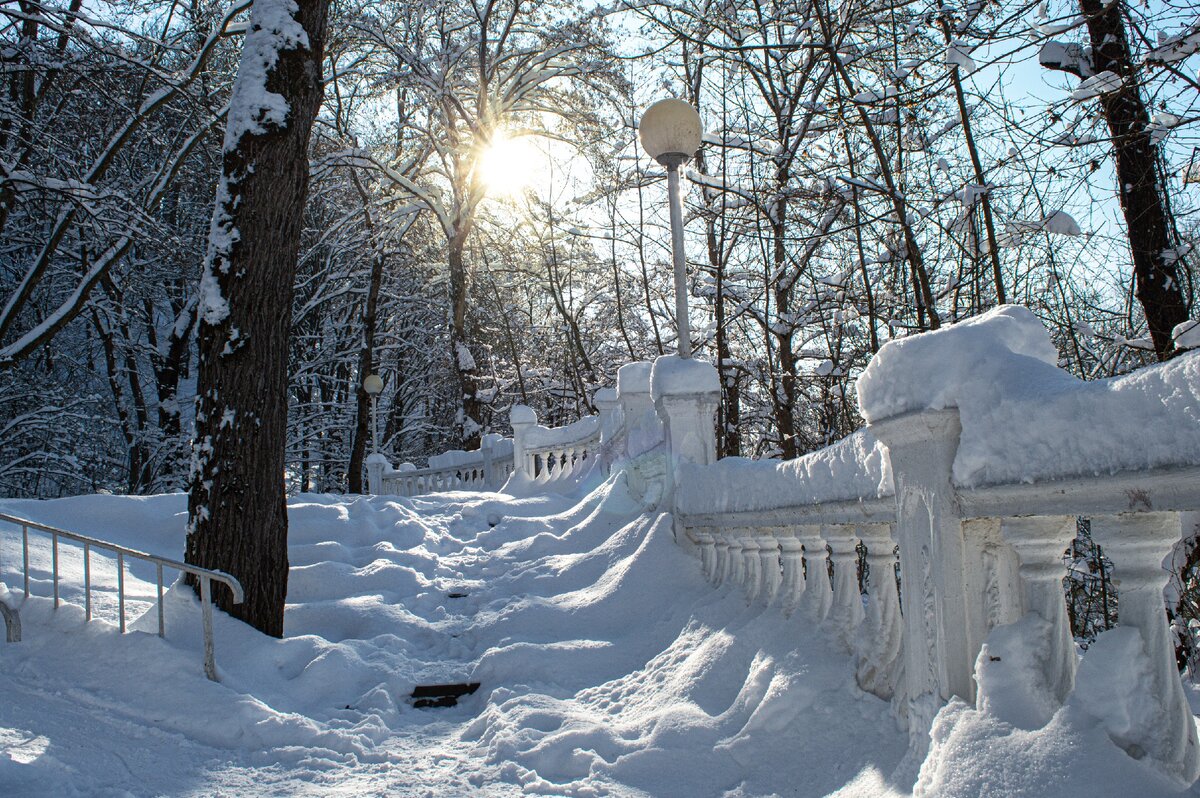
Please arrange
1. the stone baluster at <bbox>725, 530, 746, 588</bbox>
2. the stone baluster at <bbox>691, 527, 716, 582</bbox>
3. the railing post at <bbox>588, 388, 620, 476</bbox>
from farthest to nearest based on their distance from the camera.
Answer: the railing post at <bbox>588, 388, 620, 476</bbox> < the stone baluster at <bbox>691, 527, 716, 582</bbox> < the stone baluster at <bbox>725, 530, 746, 588</bbox>

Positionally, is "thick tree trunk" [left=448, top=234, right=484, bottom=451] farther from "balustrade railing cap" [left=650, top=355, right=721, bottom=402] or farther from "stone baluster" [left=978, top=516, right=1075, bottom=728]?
"stone baluster" [left=978, top=516, right=1075, bottom=728]

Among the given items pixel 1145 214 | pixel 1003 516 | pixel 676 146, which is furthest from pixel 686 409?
pixel 1003 516

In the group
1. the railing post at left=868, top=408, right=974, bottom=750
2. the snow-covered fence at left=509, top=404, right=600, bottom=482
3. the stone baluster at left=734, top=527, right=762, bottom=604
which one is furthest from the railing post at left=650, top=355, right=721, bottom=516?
the snow-covered fence at left=509, top=404, right=600, bottom=482

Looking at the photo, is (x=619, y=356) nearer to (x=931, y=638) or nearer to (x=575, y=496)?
(x=575, y=496)

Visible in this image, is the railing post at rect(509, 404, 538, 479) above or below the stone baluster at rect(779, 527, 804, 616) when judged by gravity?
above

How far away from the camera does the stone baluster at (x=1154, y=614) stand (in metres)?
1.64

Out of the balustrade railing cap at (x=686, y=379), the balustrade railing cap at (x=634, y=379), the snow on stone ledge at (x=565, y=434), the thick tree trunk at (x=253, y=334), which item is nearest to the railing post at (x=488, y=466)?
the snow on stone ledge at (x=565, y=434)

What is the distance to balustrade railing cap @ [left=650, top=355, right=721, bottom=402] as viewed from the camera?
5.74m

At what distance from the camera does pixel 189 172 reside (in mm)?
17016

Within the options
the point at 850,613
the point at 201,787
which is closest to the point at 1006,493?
the point at 850,613

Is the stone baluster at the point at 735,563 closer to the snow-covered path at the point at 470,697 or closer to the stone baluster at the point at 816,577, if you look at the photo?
the snow-covered path at the point at 470,697

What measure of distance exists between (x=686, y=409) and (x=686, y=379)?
0.22 metres

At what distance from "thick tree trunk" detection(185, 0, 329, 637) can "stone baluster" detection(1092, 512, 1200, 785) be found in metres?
4.97

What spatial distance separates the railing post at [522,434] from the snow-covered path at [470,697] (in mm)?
5580
